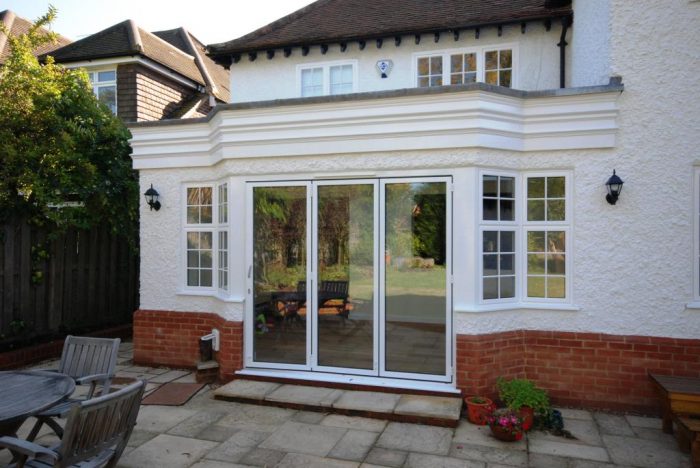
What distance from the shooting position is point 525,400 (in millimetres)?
5375

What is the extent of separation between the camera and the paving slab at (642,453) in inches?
183

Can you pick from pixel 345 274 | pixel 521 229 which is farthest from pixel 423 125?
pixel 345 274

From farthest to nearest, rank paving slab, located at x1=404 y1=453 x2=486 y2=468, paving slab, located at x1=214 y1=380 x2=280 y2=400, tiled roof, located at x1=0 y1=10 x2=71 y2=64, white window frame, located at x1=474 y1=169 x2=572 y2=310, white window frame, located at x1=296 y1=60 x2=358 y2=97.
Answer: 1. tiled roof, located at x1=0 y1=10 x2=71 y2=64
2. white window frame, located at x1=296 y1=60 x2=358 y2=97
3. paving slab, located at x1=214 y1=380 x2=280 y2=400
4. white window frame, located at x1=474 y1=169 x2=572 y2=310
5. paving slab, located at x1=404 y1=453 x2=486 y2=468

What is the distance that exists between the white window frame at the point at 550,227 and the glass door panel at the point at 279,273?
112 inches

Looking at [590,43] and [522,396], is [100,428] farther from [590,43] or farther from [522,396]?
[590,43]

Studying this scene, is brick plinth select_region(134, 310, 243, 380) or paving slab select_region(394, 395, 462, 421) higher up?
brick plinth select_region(134, 310, 243, 380)

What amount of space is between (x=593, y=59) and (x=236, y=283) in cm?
581

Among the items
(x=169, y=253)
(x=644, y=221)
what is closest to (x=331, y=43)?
(x=169, y=253)

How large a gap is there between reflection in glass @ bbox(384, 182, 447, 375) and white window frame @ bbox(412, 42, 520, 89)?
403cm

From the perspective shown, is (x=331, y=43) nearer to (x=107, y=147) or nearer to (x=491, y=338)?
(x=107, y=147)

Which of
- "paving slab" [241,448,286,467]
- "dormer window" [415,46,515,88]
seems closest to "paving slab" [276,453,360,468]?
"paving slab" [241,448,286,467]

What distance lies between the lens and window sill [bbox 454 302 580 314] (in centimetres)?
595

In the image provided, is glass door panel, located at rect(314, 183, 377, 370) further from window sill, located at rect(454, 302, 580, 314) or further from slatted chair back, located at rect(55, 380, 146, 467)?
slatted chair back, located at rect(55, 380, 146, 467)

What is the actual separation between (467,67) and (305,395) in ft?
22.3
